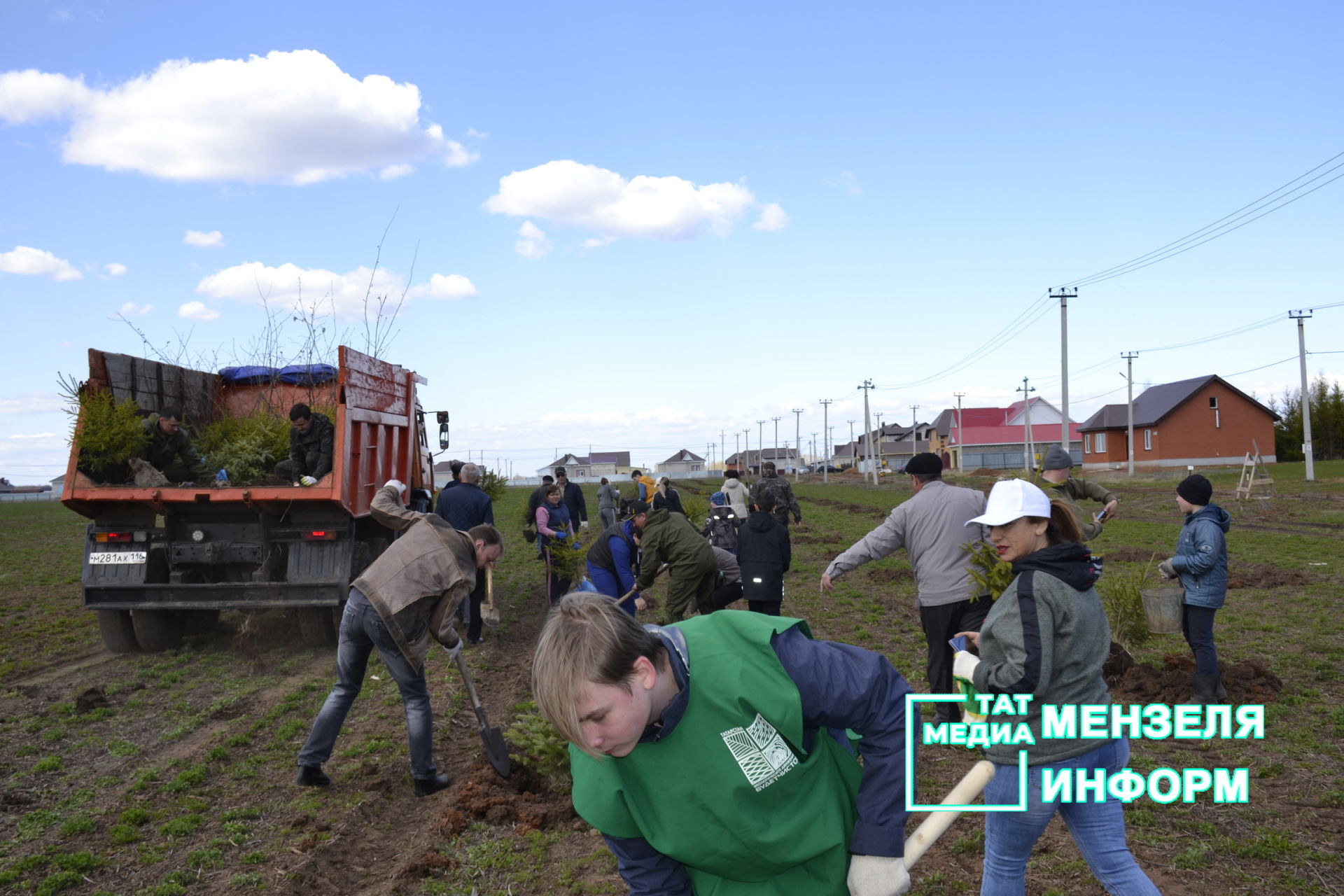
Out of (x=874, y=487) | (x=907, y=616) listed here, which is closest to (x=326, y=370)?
(x=907, y=616)

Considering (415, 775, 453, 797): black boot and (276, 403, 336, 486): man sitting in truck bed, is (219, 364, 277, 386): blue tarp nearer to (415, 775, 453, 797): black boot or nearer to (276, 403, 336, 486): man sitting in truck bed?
(276, 403, 336, 486): man sitting in truck bed

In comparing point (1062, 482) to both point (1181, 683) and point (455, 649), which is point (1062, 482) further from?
point (455, 649)

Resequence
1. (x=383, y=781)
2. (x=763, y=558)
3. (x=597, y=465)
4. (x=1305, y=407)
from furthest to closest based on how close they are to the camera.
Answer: (x=597, y=465) → (x=1305, y=407) → (x=763, y=558) → (x=383, y=781)

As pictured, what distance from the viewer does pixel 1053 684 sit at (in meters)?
3.00

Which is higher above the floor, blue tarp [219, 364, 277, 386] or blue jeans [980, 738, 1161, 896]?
blue tarp [219, 364, 277, 386]

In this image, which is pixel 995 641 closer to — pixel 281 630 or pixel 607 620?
pixel 607 620

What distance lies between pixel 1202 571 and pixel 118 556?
9.79 m

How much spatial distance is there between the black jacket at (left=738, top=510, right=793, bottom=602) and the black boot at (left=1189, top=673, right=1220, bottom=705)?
124 inches

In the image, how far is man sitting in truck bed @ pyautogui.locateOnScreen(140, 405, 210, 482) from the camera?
33.0 ft

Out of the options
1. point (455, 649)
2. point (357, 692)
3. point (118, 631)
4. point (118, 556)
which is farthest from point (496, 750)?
point (118, 631)

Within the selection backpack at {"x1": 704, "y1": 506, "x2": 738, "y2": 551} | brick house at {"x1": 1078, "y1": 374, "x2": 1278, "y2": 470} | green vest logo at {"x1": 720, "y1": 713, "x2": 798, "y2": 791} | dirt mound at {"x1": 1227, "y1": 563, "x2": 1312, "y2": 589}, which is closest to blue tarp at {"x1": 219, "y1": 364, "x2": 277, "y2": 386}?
backpack at {"x1": 704, "y1": 506, "x2": 738, "y2": 551}

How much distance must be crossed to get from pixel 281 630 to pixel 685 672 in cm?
1075

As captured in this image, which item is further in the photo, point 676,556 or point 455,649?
point 676,556

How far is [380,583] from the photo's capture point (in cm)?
573
